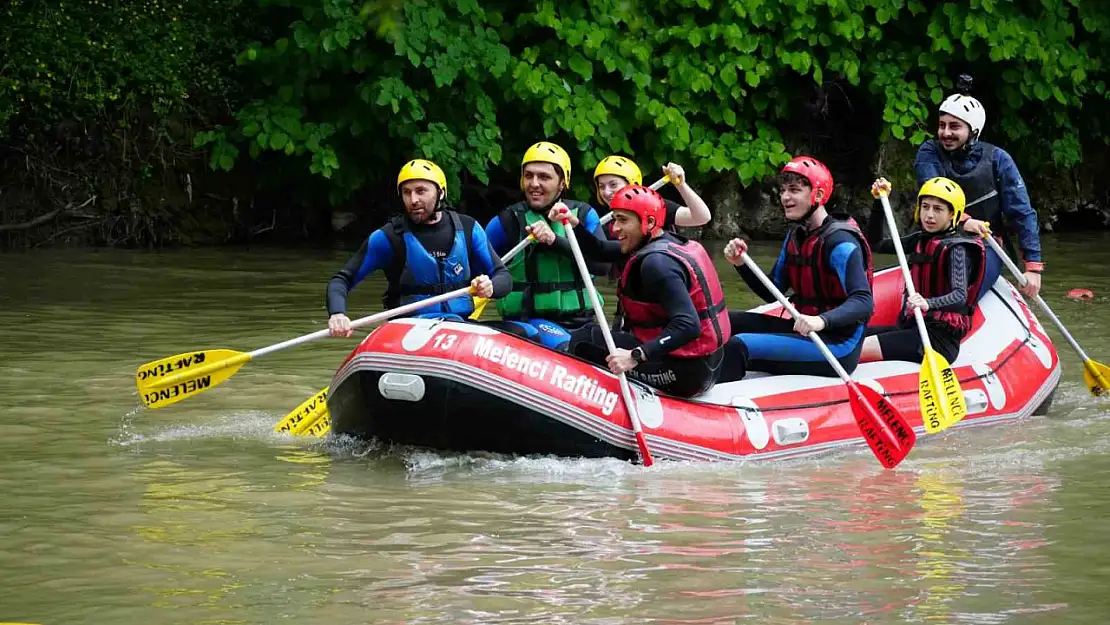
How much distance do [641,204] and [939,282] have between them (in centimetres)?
200

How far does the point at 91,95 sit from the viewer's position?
13.9 meters

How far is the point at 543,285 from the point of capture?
756 centimetres

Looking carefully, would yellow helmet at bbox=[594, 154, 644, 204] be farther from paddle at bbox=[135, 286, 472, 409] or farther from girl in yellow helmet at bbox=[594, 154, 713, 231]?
paddle at bbox=[135, 286, 472, 409]

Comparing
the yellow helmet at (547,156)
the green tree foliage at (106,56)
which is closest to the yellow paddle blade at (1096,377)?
the yellow helmet at (547,156)

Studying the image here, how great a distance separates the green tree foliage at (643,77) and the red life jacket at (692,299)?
6877mm

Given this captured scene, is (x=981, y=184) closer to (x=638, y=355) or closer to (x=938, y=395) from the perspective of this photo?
(x=938, y=395)

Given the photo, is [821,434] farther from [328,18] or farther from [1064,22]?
[1064,22]

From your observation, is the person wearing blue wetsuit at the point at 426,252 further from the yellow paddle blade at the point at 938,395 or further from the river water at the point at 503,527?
the yellow paddle blade at the point at 938,395

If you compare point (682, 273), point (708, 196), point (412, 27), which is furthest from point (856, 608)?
point (708, 196)

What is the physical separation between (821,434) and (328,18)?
7.76 metres

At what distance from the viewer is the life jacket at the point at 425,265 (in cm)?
729

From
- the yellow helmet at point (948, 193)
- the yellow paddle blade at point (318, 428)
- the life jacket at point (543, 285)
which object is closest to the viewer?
the yellow paddle blade at point (318, 428)

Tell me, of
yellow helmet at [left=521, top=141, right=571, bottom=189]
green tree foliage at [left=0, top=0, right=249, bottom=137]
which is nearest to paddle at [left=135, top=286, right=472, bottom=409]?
yellow helmet at [left=521, top=141, right=571, bottom=189]

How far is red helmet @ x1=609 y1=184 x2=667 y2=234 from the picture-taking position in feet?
22.0
